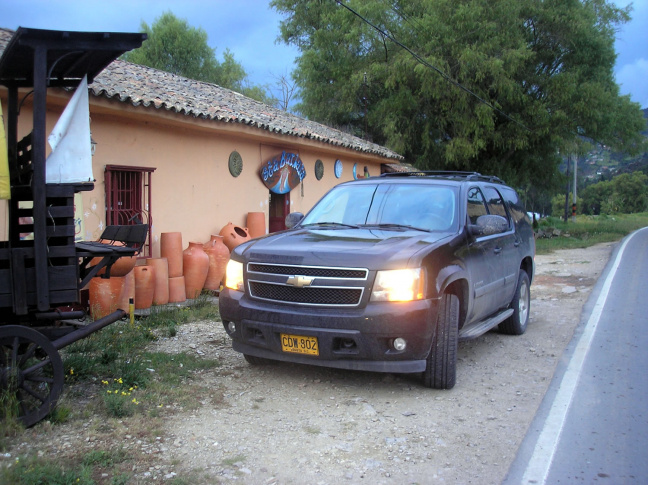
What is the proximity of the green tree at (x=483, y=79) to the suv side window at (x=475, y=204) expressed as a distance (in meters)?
12.5

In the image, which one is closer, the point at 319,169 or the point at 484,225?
the point at 484,225

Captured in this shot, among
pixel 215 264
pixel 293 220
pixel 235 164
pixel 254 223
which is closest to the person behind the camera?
pixel 293 220

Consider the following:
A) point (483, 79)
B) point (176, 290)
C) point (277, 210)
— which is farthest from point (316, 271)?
point (483, 79)

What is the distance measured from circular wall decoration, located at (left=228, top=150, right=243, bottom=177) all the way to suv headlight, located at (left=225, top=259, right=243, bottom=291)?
21.0ft

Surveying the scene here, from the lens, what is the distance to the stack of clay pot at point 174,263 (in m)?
8.87

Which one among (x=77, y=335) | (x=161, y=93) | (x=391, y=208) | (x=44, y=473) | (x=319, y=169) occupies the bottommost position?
(x=44, y=473)

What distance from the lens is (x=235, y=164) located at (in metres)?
11.3

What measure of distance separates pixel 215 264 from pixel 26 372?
19.4ft

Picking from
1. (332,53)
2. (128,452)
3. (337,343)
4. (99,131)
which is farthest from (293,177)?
(332,53)

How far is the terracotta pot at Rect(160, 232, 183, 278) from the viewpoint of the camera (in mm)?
8977

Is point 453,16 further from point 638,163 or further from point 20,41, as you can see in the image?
point 638,163

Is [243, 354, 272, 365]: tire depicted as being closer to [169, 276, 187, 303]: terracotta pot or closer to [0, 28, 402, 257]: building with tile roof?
[169, 276, 187, 303]: terracotta pot

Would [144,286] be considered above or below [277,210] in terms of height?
below

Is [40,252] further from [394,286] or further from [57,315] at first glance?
[394,286]
